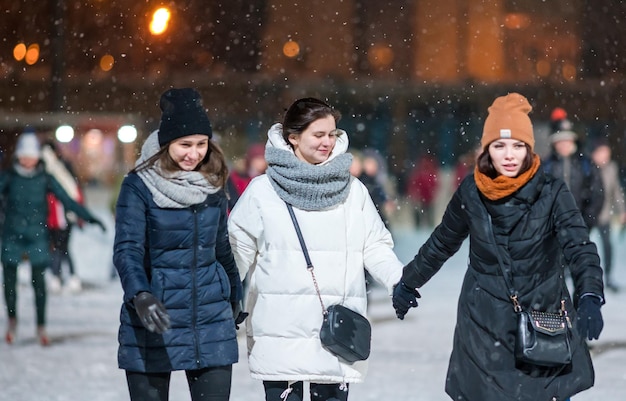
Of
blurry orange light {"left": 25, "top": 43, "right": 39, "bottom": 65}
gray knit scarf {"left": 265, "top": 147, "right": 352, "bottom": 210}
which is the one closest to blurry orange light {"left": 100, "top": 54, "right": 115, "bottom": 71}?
blurry orange light {"left": 25, "top": 43, "right": 39, "bottom": 65}

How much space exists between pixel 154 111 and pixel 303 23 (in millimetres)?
6972

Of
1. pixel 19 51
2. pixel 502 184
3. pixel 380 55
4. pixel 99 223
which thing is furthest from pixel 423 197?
pixel 502 184

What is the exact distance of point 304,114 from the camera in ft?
15.0

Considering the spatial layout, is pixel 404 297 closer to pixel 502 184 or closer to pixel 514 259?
pixel 514 259

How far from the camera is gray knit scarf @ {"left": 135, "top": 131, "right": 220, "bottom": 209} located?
436 centimetres

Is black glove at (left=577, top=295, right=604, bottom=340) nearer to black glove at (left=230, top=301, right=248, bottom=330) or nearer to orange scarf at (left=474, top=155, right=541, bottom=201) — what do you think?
orange scarf at (left=474, top=155, right=541, bottom=201)

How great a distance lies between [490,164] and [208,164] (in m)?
1.04

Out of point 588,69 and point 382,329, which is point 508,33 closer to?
point 588,69

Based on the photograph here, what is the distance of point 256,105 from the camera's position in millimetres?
38250

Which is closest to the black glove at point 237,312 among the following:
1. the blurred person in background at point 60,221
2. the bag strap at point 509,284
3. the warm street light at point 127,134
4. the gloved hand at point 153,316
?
the gloved hand at point 153,316

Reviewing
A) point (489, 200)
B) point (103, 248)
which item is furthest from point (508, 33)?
point (489, 200)

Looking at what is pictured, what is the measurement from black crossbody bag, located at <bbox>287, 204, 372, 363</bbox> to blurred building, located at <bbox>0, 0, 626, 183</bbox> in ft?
86.9

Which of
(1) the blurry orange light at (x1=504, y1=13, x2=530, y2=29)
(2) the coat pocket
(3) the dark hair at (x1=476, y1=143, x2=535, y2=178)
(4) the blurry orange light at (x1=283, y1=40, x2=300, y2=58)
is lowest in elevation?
(2) the coat pocket

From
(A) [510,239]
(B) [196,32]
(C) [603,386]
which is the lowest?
(C) [603,386]
